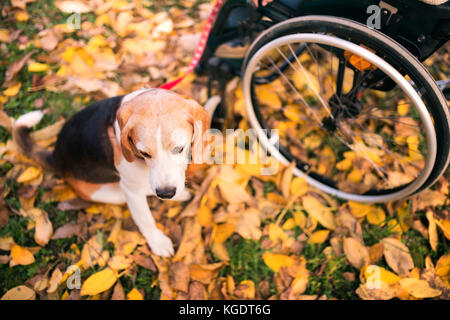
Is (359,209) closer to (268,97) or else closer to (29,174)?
(268,97)

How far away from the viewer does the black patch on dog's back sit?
161cm

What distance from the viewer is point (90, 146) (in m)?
1.67

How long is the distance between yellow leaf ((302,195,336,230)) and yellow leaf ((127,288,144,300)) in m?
1.26

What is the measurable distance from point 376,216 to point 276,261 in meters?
0.79

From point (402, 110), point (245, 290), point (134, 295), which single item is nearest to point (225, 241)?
point (245, 290)

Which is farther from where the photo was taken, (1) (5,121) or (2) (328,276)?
(1) (5,121)

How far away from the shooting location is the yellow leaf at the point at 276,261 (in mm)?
1927

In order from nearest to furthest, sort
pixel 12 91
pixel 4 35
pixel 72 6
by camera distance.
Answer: pixel 12 91, pixel 4 35, pixel 72 6

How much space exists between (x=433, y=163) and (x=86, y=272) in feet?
→ 7.06

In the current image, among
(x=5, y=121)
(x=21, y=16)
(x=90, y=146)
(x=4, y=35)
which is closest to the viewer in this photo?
(x=90, y=146)

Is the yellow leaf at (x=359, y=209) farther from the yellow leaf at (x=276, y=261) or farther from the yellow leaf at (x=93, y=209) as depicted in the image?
the yellow leaf at (x=93, y=209)

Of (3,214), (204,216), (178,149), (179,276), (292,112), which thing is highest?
(178,149)

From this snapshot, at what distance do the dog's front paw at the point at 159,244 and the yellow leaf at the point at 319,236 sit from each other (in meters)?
0.96
